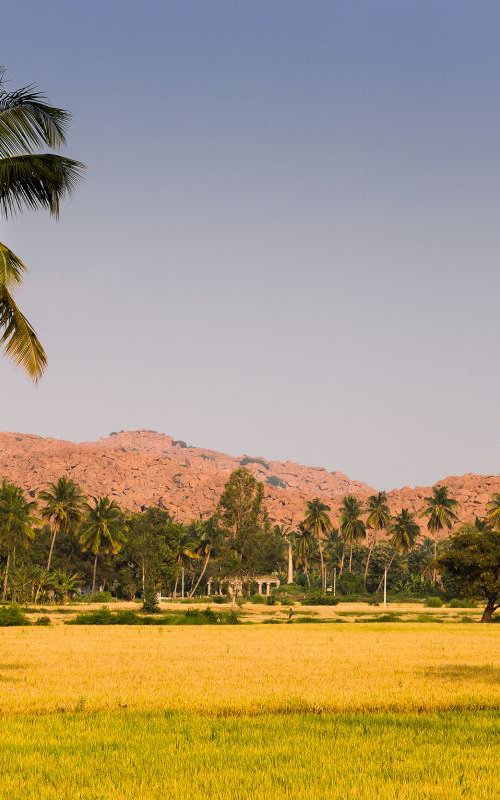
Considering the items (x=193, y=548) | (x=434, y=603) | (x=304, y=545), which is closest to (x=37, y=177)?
(x=434, y=603)

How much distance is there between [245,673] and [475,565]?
3972cm

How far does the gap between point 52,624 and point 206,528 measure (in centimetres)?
8794

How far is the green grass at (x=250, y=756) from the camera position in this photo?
401 inches

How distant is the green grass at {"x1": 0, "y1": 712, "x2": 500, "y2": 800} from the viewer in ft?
33.4

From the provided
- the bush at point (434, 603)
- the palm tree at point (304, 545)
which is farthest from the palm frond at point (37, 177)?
the palm tree at point (304, 545)

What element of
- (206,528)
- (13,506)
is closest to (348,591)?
(206,528)

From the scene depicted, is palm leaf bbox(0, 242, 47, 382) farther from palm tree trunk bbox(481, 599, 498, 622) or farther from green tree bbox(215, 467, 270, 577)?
green tree bbox(215, 467, 270, 577)

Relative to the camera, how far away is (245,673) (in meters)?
24.9

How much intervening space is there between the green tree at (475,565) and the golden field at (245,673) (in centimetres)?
1509

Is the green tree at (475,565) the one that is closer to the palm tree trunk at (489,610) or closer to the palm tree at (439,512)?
the palm tree trunk at (489,610)

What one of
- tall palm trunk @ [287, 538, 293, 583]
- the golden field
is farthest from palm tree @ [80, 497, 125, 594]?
the golden field

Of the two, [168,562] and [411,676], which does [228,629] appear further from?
[168,562]

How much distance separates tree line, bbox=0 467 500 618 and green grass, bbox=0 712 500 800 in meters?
48.0

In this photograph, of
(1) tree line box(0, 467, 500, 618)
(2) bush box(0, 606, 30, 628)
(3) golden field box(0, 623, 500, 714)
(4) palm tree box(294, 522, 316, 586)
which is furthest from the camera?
(4) palm tree box(294, 522, 316, 586)
